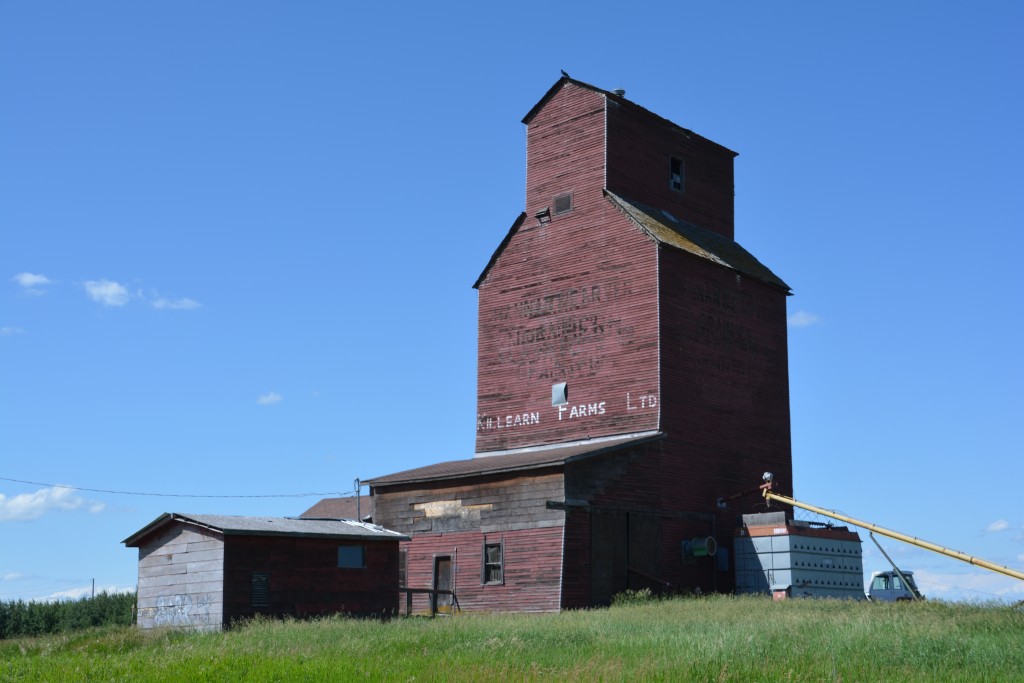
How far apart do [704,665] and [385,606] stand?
17.2m

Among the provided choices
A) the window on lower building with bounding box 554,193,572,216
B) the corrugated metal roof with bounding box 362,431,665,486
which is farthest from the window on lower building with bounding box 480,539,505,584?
the window on lower building with bounding box 554,193,572,216

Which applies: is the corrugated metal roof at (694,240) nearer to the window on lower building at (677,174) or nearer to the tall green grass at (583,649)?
the window on lower building at (677,174)

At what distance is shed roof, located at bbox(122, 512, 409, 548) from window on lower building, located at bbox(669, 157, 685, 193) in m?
18.7

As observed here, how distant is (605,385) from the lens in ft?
130

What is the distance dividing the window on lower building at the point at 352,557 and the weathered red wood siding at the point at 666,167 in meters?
16.4

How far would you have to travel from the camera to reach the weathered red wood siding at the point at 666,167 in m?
42.5

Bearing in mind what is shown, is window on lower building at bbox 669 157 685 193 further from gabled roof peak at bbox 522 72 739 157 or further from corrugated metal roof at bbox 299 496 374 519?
corrugated metal roof at bbox 299 496 374 519

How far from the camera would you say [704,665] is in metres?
18.4

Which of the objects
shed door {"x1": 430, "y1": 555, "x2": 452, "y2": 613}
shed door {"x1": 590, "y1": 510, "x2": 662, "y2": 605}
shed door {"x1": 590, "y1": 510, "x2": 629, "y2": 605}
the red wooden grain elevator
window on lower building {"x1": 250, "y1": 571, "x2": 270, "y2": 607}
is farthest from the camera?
shed door {"x1": 430, "y1": 555, "x2": 452, "y2": 613}

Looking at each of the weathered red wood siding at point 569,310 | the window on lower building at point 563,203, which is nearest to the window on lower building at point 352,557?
the weathered red wood siding at point 569,310

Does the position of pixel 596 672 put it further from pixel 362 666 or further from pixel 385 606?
pixel 385 606

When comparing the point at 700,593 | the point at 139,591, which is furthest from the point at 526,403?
the point at 139,591

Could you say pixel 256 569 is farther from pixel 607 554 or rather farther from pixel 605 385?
pixel 605 385

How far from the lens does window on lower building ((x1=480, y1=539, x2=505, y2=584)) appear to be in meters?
35.9
